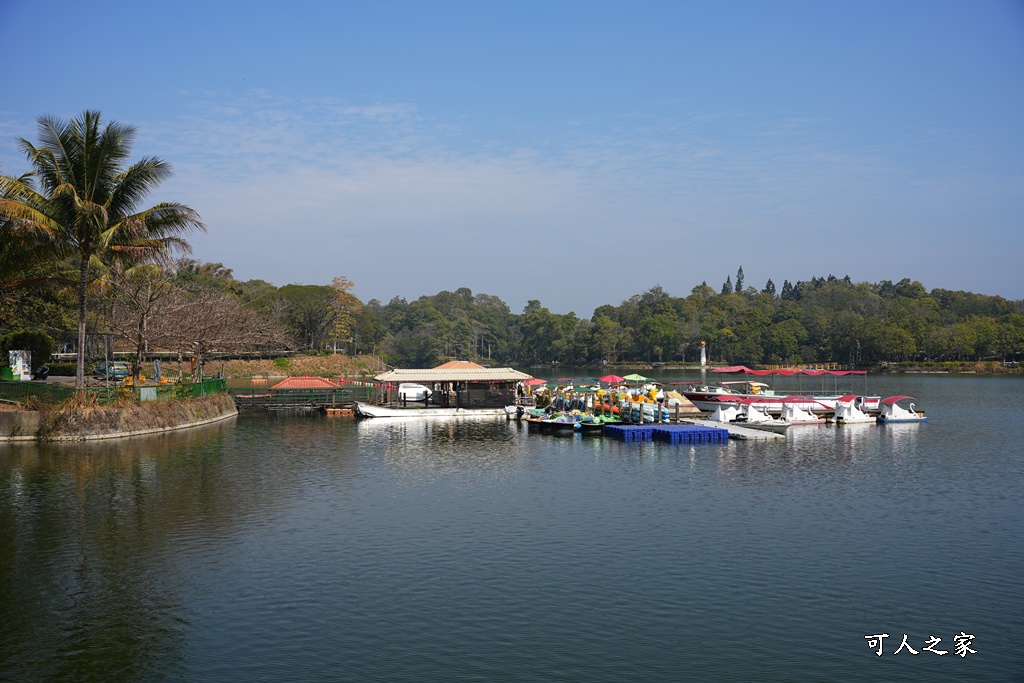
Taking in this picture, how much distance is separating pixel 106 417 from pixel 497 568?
102 ft

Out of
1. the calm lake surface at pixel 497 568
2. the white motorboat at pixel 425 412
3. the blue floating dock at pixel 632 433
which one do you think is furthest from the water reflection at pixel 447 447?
the blue floating dock at pixel 632 433

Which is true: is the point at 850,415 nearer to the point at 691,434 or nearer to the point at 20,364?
the point at 691,434

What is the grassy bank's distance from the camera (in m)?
44.4

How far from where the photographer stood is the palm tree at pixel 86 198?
43.1m

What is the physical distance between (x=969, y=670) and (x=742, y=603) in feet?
17.1

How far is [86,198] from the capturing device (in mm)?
44375

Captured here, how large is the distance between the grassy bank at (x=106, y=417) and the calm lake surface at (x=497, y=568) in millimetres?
1858

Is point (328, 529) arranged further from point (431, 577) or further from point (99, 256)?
point (99, 256)

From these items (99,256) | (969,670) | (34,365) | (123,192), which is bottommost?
(969,670)

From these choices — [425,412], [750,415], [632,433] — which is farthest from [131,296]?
[750,415]

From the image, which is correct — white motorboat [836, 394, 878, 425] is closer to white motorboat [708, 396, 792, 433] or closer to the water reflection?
white motorboat [708, 396, 792, 433]

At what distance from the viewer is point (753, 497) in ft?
115

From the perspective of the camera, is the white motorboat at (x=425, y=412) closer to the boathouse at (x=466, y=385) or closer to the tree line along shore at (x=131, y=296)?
the boathouse at (x=466, y=385)

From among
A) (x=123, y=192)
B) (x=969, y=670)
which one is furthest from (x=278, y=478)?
(x=969, y=670)
